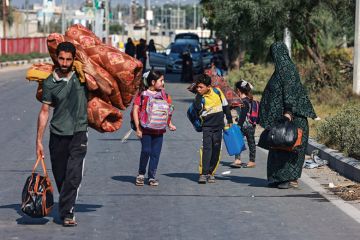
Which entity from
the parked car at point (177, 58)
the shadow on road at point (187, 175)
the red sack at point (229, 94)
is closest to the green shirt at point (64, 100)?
the shadow on road at point (187, 175)

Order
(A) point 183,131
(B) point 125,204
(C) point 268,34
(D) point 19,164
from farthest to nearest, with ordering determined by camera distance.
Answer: (C) point 268,34
(A) point 183,131
(D) point 19,164
(B) point 125,204

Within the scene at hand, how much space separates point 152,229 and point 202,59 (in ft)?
123

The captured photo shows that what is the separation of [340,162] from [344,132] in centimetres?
109

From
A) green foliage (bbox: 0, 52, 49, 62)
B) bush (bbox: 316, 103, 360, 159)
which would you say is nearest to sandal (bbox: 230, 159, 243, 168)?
bush (bbox: 316, 103, 360, 159)

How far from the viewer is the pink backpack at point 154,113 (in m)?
12.3

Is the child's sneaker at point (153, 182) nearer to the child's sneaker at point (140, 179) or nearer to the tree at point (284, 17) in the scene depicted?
the child's sneaker at point (140, 179)

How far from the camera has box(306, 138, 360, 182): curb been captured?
1306 cm

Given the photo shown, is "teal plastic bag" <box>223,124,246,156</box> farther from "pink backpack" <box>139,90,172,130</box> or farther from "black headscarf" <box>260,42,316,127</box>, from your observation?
"pink backpack" <box>139,90,172,130</box>

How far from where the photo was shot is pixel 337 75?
26859 millimetres

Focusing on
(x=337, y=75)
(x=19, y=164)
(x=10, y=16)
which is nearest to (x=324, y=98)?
(x=337, y=75)

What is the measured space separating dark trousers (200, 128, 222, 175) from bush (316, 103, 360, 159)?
2064mm

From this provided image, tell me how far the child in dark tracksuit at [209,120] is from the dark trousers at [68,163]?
12.1ft

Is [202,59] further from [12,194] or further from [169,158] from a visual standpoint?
[12,194]

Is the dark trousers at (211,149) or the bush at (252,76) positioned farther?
the bush at (252,76)
